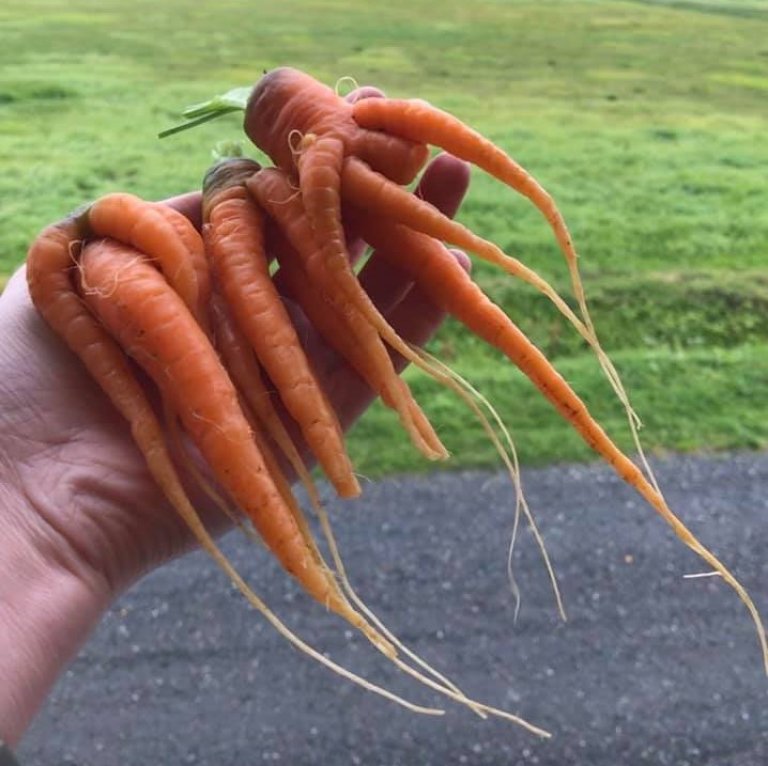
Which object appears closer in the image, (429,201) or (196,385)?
(196,385)

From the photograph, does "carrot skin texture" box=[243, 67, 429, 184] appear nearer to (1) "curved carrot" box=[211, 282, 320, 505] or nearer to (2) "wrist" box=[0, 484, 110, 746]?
(1) "curved carrot" box=[211, 282, 320, 505]

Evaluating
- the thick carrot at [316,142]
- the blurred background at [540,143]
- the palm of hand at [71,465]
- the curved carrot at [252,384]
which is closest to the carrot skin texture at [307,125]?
the thick carrot at [316,142]

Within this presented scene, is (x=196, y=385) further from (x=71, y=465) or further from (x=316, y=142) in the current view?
(x=316, y=142)

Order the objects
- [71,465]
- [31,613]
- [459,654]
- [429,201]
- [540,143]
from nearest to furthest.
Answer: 1. [31,613]
2. [71,465]
3. [429,201]
4. [459,654]
5. [540,143]

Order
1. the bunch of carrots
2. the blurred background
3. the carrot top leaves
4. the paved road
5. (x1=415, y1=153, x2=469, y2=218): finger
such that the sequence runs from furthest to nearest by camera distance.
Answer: the blurred background → the paved road → the carrot top leaves → (x1=415, y1=153, x2=469, y2=218): finger → the bunch of carrots

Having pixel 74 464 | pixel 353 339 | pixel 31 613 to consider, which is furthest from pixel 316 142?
pixel 31 613

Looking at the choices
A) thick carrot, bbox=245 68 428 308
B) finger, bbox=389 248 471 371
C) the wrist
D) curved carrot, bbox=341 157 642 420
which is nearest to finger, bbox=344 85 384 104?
thick carrot, bbox=245 68 428 308

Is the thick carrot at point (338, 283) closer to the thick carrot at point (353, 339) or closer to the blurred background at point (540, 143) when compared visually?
the thick carrot at point (353, 339)

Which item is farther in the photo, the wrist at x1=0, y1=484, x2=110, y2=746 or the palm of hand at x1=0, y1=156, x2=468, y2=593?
the palm of hand at x1=0, y1=156, x2=468, y2=593
